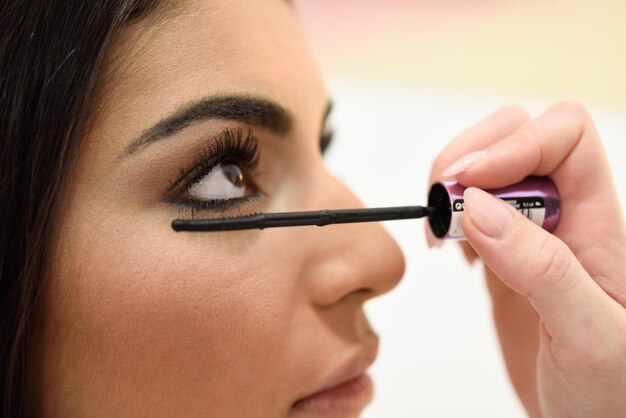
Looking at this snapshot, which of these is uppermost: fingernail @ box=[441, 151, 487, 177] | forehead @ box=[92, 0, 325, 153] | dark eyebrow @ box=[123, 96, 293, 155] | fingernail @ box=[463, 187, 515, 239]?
forehead @ box=[92, 0, 325, 153]

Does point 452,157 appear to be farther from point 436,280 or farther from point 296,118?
point 436,280

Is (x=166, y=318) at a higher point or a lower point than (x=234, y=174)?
lower

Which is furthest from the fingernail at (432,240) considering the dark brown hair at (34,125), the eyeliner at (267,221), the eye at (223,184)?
the dark brown hair at (34,125)

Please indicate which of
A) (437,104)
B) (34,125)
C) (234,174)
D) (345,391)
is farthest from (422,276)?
(34,125)

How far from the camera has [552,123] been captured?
711mm

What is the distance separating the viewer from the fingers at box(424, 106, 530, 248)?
74 cm

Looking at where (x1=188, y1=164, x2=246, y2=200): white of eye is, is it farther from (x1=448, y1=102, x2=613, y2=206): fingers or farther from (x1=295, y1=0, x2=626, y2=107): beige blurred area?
(x1=295, y1=0, x2=626, y2=107): beige blurred area

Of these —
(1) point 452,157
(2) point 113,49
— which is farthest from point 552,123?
(2) point 113,49

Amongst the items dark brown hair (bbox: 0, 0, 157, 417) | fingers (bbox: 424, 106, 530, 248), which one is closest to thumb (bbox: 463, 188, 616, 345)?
fingers (bbox: 424, 106, 530, 248)

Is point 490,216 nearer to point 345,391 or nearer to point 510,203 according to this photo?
point 510,203

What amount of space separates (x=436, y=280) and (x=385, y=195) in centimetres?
25

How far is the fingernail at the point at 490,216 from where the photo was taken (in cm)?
61

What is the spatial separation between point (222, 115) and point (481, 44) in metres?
1.31

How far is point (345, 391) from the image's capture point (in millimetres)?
760
